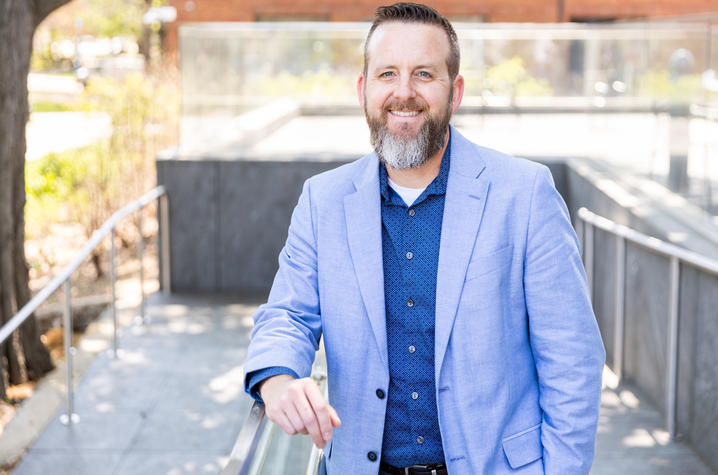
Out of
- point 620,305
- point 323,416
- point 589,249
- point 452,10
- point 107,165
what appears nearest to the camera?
point 323,416

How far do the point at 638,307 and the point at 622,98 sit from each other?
8.99 feet

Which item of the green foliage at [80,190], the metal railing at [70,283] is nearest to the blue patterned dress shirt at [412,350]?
the metal railing at [70,283]

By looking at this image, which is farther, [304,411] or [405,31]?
[405,31]

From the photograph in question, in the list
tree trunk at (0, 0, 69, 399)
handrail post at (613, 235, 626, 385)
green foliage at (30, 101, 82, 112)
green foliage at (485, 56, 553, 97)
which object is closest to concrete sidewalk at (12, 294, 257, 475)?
tree trunk at (0, 0, 69, 399)

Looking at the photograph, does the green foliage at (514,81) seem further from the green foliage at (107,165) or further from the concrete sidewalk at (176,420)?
the green foliage at (107,165)

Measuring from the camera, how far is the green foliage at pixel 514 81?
31.8 ft

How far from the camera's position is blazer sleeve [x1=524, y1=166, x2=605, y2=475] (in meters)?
2.07

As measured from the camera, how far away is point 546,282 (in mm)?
2094

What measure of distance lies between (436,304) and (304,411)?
0.41 metres

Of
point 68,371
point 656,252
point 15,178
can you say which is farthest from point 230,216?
point 656,252

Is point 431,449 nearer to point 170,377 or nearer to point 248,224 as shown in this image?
point 170,377

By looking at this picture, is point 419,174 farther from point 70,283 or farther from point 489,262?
point 70,283

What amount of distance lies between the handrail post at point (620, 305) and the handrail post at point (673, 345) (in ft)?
3.27

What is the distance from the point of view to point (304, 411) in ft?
6.12
